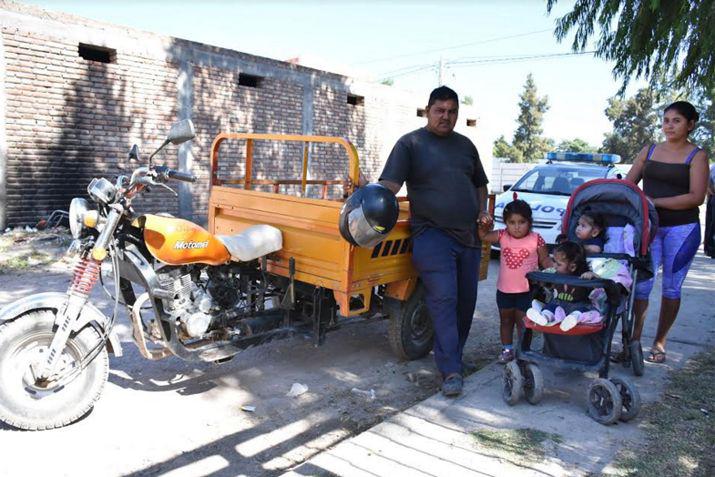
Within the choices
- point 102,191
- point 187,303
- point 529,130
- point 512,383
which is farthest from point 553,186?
point 529,130

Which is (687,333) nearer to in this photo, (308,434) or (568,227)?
(568,227)

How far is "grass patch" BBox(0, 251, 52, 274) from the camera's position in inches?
296

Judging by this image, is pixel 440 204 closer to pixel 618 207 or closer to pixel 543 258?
pixel 543 258

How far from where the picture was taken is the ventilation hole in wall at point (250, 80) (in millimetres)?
13773

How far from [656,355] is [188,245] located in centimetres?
364

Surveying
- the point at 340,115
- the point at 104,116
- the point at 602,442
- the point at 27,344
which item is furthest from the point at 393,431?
A: the point at 340,115

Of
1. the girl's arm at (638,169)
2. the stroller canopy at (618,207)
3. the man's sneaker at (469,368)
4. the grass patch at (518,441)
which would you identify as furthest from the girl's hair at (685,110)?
the grass patch at (518,441)

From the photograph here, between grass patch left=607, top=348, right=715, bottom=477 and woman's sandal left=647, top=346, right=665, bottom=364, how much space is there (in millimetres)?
202

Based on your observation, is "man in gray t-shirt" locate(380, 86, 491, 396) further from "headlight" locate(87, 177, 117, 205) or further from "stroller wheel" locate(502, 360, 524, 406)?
"headlight" locate(87, 177, 117, 205)

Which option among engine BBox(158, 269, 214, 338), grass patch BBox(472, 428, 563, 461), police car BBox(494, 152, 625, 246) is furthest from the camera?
police car BBox(494, 152, 625, 246)

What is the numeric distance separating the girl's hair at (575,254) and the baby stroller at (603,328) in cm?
13

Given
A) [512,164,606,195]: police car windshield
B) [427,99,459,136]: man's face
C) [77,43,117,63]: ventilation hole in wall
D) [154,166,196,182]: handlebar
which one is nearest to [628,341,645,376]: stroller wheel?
[427,99,459,136]: man's face

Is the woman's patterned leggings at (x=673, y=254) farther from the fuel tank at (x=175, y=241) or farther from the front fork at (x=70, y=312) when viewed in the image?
the front fork at (x=70, y=312)

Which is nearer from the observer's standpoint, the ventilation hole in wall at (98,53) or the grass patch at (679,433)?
the grass patch at (679,433)
